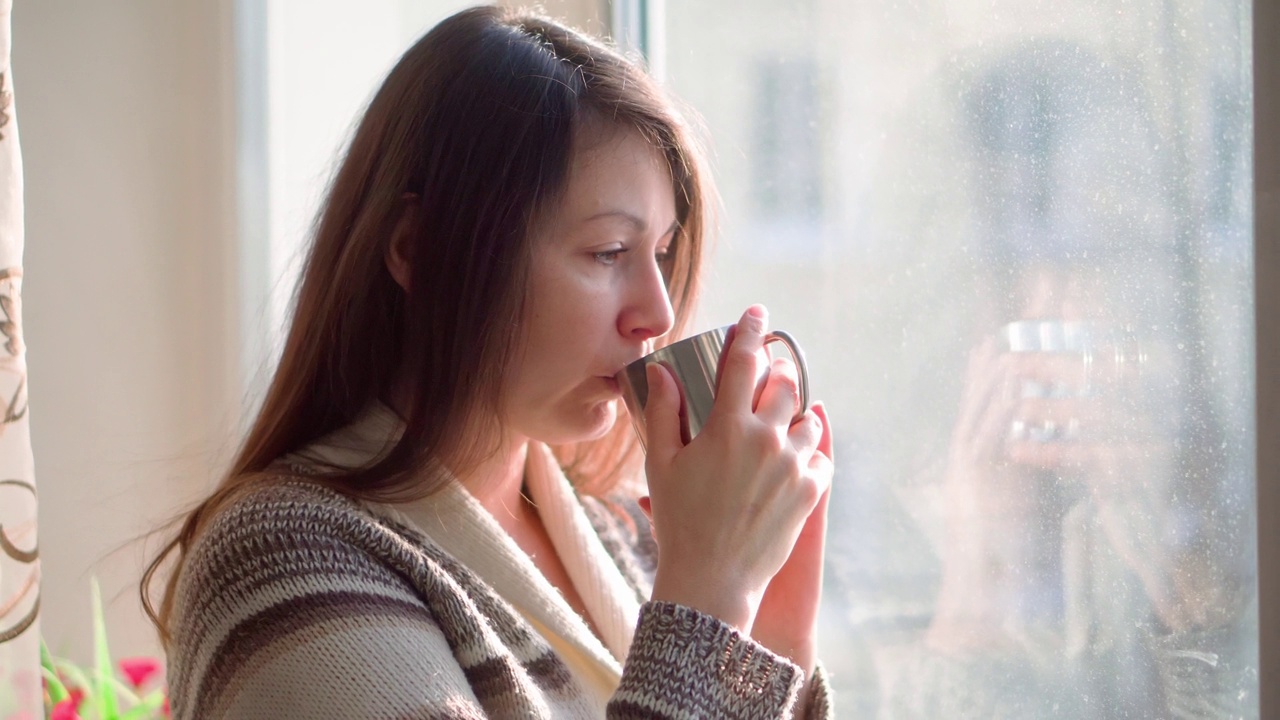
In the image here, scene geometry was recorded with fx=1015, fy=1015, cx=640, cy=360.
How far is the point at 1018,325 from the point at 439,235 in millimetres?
538

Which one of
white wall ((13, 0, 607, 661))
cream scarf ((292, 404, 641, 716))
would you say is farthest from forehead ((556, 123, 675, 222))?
white wall ((13, 0, 607, 661))

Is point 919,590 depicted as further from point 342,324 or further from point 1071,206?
point 342,324

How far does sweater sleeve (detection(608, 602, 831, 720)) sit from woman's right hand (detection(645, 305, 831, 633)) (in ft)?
0.08

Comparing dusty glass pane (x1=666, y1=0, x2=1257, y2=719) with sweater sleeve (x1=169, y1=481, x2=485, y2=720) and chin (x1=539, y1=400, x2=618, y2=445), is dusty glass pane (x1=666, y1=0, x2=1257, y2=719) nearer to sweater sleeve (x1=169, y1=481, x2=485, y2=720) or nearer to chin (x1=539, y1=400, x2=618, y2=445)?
chin (x1=539, y1=400, x2=618, y2=445)

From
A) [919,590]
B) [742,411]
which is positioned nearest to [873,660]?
[919,590]

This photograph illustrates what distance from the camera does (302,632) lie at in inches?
27.7

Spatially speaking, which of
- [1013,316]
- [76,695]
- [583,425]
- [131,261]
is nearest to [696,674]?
[583,425]

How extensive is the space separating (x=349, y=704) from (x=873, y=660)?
707mm

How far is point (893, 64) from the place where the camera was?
3.62 ft

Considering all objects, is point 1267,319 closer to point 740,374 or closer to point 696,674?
point 740,374

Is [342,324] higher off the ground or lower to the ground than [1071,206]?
lower

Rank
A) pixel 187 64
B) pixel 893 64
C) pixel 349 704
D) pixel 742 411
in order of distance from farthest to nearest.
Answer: pixel 187 64, pixel 893 64, pixel 742 411, pixel 349 704

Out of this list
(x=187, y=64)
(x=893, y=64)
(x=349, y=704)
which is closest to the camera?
(x=349, y=704)

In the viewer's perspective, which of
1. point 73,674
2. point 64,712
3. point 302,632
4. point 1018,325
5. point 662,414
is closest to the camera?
point 302,632
